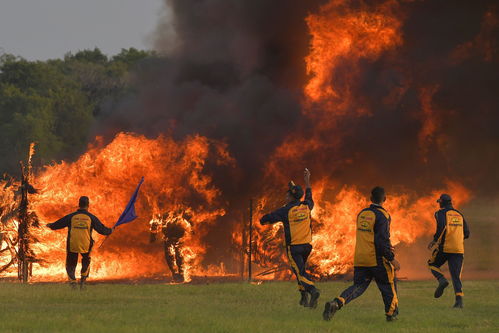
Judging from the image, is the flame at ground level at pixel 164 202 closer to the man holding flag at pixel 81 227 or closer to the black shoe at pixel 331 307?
the man holding flag at pixel 81 227

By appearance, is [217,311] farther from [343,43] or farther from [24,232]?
[343,43]

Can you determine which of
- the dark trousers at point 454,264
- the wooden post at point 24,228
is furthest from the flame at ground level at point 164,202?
the dark trousers at point 454,264

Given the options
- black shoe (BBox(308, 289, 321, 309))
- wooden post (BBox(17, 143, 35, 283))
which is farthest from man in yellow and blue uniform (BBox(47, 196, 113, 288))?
black shoe (BBox(308, 289, 321, 309))

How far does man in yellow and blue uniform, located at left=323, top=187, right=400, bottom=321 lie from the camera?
1179cm

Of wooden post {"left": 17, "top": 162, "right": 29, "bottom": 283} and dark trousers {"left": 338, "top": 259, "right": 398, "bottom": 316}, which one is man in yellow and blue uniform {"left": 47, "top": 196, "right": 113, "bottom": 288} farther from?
dark trousers {"left": 338, "top": 259, "right": 398, "bottom": 316}

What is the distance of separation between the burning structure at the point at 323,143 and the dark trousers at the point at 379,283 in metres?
11.2

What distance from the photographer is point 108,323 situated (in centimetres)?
1166

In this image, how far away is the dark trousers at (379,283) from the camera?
469 inches

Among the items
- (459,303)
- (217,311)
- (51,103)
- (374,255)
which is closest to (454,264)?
(459,303)

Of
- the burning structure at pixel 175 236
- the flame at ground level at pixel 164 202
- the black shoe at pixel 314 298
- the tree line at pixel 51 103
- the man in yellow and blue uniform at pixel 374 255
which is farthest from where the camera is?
Answer: the tree line at pixel 51 103

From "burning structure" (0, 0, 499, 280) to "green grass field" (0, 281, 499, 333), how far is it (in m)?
4.56

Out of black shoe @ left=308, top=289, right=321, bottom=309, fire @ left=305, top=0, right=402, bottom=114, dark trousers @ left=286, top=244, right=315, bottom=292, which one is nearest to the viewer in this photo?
black shoe @ left=308, top=289, right=321, bottom=309

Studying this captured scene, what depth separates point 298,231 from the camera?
48.0ft

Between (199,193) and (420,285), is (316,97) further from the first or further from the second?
(420,285)
